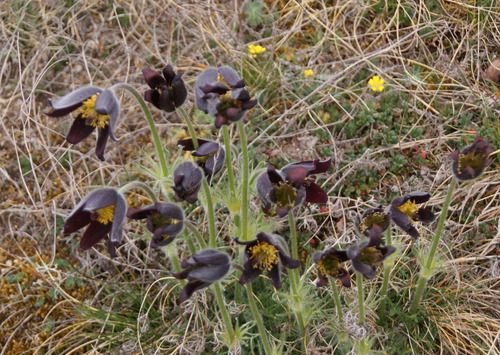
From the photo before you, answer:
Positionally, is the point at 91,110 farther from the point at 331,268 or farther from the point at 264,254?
the point at 331,268

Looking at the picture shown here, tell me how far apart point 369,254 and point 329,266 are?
0.40ft

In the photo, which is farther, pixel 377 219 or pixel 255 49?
pixel 255 49

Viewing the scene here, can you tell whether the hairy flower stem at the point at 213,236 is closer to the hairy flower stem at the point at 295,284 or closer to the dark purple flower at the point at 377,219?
the hairy flower stem at the point at 295,284

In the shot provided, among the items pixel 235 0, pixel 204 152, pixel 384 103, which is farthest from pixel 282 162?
pixel 235 0

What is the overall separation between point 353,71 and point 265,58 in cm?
49

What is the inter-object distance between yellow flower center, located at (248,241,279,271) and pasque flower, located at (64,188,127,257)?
391 millimetres

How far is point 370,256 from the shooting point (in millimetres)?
1492

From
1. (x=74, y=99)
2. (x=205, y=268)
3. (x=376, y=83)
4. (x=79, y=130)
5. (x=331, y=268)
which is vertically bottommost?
(x=376, y=83)

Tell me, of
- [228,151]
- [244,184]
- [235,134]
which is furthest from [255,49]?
[244,184]

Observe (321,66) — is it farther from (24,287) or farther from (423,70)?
(24,287)

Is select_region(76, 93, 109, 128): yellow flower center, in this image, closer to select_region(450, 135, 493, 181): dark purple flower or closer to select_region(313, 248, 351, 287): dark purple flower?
select_region(313, 248, 351, 287): dark purple flower

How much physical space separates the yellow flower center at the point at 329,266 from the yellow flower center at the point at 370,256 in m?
0.08

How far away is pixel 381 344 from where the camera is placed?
1.90 m

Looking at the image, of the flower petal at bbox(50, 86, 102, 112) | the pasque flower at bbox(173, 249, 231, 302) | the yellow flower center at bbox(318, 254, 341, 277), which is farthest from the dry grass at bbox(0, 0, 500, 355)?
the flower petal at bbox(50, 86, 102, 112)
